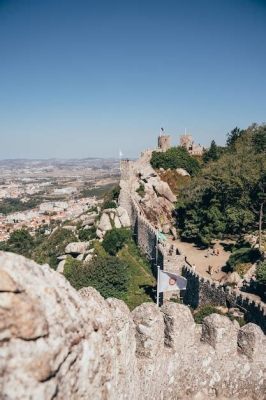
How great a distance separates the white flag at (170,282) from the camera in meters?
16.1

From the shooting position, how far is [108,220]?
31453 mm

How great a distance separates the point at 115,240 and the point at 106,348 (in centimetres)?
2459

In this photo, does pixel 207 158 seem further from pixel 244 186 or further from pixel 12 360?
pixel 12 360

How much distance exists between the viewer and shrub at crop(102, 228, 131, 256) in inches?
1102

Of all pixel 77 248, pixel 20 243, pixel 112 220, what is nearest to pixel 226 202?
pixel 112 220

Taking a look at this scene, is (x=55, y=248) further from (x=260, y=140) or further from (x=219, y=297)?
(x=260, y=140)

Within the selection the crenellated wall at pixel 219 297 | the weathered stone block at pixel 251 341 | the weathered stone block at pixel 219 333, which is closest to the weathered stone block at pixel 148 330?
the weathered stone block at pixel 219 333

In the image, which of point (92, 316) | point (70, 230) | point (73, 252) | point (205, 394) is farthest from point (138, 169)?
point (92, 316)

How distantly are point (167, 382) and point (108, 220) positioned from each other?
25.7 metres

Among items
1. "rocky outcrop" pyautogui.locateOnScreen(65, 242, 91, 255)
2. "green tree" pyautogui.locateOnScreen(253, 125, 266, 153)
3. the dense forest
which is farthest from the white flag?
"green tree" pyautogui.locateOnScreen(253, 125, 266, 153)

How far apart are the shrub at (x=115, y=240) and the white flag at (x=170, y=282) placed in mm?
11779

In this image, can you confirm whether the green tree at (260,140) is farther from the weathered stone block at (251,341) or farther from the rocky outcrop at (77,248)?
the weathered stone block at (251,341)

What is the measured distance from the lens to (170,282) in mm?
16344

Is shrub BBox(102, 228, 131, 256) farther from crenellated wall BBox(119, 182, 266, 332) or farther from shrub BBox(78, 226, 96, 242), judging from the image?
shrub BBox(78, 226, 96, 242)
